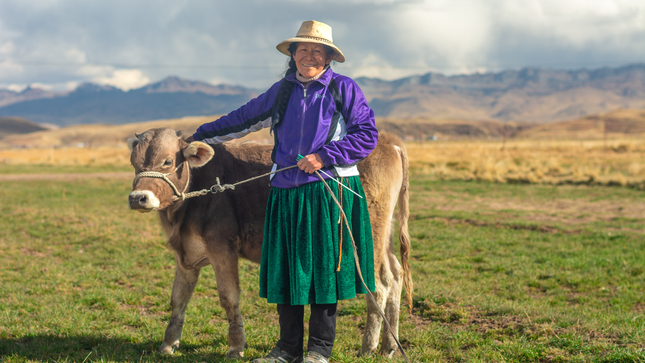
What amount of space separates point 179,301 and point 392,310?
2182 mm

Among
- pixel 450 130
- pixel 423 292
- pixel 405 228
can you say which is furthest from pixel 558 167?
pixel 450 130

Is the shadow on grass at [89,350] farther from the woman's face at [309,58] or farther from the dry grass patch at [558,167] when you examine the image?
the dry grass patch at [558,167]

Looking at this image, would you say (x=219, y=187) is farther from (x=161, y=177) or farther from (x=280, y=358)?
(x=280, y=358)

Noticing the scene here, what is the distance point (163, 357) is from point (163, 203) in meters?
1.56

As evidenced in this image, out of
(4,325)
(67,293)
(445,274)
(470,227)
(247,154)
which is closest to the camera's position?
(247,154)

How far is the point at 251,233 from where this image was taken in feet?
14.7

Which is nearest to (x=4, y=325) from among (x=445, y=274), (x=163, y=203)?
(x=163, y=203)

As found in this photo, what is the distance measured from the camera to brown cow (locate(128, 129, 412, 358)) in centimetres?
416

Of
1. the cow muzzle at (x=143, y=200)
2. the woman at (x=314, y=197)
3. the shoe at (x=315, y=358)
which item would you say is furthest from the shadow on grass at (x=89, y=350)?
the cow muzzle at (x=143, y=200)

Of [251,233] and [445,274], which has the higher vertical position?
[251,233]

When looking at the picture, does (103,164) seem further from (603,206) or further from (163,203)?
(163,203)

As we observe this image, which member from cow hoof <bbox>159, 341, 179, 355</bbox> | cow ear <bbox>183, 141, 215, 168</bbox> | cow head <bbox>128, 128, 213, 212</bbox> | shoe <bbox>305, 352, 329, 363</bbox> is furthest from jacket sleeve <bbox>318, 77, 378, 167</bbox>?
cow hoof <bbox>159, 341, 179, 355</bbox>

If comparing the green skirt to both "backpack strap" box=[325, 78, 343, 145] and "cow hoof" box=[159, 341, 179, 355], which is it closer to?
"backpack strap" box=[325, 78, 343, 145]

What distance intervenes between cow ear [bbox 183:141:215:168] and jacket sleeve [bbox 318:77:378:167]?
1.15 meters
